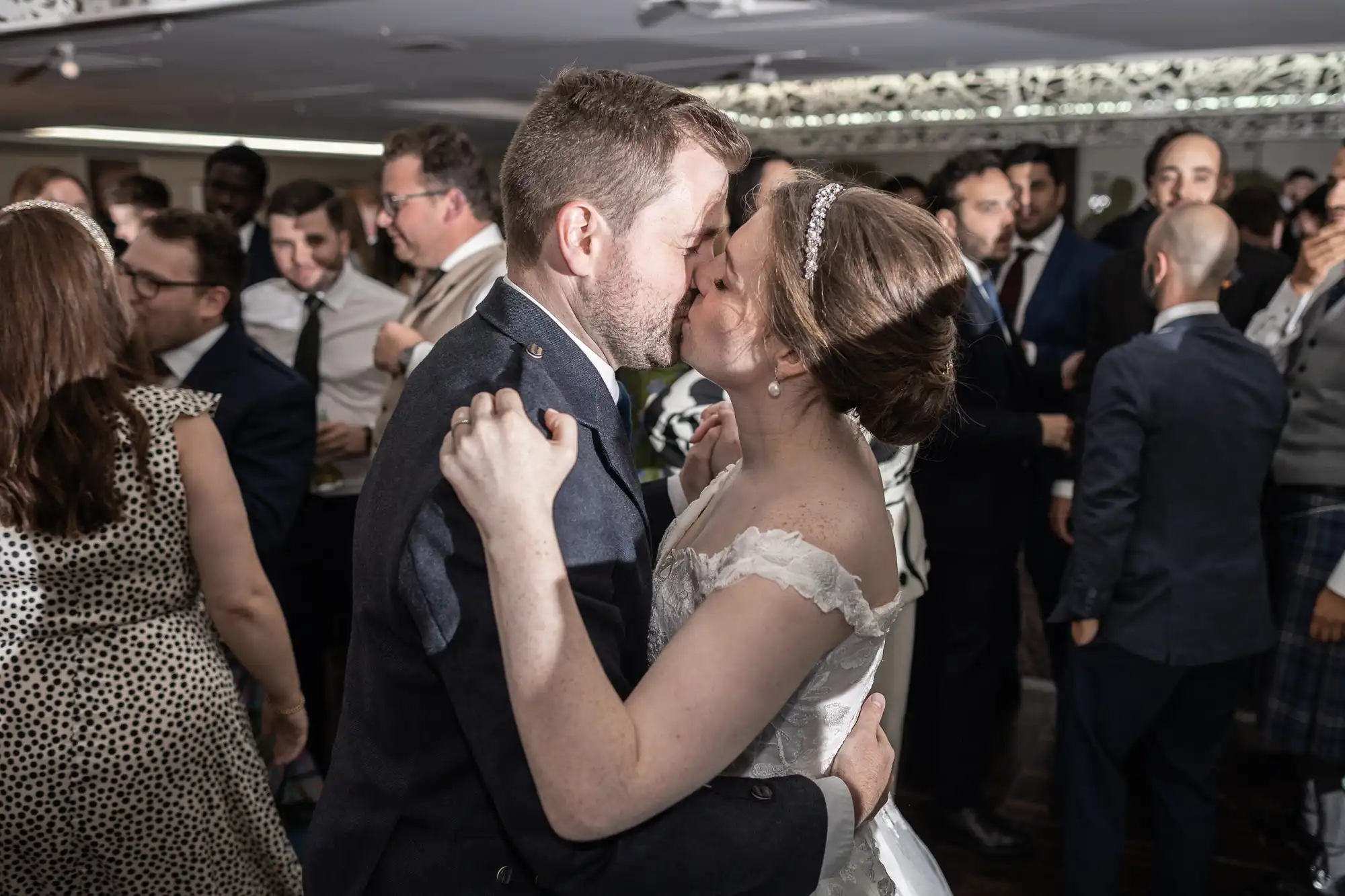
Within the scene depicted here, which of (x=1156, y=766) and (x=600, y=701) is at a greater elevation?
(x=600, y=701)

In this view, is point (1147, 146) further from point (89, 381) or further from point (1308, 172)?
point (89, 381)

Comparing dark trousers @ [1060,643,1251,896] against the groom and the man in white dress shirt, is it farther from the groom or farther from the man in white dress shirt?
the man in white dress shirt

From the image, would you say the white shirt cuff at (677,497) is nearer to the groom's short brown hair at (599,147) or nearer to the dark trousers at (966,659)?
the groom's short brown hair at (599,147)

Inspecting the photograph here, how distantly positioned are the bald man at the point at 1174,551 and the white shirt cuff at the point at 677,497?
121 centimetres

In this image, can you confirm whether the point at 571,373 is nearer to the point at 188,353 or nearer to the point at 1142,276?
the point at 188,353

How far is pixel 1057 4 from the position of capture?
5.04 meters

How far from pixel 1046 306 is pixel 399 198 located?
7.60 ft

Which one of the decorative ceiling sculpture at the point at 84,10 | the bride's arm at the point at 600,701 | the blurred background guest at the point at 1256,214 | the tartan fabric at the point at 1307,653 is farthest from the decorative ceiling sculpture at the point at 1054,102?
the bride's arm at the point at 600,701

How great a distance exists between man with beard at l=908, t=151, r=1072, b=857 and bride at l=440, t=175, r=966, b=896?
60.6 inches

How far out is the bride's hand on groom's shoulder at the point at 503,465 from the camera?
1088mm

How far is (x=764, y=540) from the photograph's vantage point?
4.30 feet

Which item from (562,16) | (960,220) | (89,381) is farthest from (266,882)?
(562,16)

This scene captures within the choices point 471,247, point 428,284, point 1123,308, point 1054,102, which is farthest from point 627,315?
point 1054,102

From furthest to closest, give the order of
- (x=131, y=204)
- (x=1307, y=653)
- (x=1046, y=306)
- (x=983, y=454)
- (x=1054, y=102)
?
(x=1054, y=102)
(x=131, y=204)
(x=1046, y=306)
(x=983, y=454)
(x=1307, y=653)
